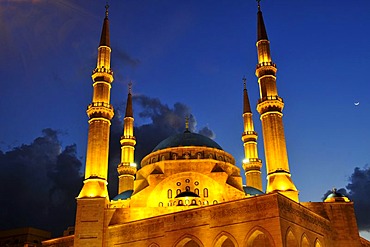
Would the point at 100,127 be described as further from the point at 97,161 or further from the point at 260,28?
the point at 260,28

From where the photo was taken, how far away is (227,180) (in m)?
27.5

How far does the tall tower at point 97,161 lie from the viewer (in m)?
23.1

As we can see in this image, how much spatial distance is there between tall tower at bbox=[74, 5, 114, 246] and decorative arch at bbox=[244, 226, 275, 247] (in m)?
8.43

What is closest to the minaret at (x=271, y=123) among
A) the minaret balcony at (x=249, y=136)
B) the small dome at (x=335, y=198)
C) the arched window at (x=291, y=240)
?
the small dome at (x=335, y=198)

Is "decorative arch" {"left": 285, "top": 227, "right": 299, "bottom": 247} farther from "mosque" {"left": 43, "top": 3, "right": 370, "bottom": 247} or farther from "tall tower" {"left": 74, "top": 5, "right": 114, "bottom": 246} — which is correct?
"tall tower" {"left": 74, "top": 5, "right": 114, "bottom": 246}

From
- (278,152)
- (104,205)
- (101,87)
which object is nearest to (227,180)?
(278,152)

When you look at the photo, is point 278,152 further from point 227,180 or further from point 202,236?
point 202,236

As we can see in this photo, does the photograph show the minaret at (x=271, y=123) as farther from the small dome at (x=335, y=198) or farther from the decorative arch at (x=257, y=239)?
the decorative arch at (x=257, y=239)

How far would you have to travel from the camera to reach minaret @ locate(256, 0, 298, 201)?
78.0ft

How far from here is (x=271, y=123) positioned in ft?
83.7

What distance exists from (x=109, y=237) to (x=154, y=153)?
298 inches

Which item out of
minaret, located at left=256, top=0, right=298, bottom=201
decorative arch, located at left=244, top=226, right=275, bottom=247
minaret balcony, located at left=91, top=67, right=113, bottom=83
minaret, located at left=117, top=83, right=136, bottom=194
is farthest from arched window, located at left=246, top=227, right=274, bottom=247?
minaret, located at left=117, top=83, right=136, bottom=194

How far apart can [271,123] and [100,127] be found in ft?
34.9

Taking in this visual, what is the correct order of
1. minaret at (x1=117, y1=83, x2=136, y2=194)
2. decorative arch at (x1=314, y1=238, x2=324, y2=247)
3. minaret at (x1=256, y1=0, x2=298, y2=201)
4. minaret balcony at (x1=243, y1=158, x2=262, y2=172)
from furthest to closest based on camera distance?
1. minaret balcony at (x1=243, y1=158, x2=262, y2=172)
2. minaret at (x1=117, y1=83, x2=136, y2=194)
3. minaret at (x1=256, y1=0, x2=298, y2=201)
4. decorative arch at (x1=314, y1=238, x2=324, y2=247)
